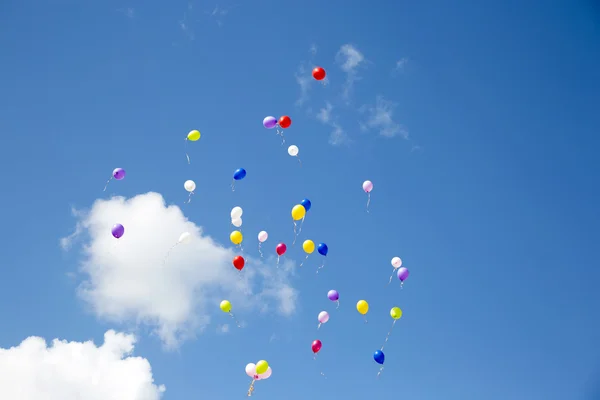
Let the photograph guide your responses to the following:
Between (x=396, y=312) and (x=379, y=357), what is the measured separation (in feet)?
5.70

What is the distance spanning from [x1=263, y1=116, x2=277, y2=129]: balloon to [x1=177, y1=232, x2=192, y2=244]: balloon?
14.5 ft

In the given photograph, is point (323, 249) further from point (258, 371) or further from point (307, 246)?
point (258, 371)

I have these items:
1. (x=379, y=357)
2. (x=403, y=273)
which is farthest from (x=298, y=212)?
(x=379, y=357)

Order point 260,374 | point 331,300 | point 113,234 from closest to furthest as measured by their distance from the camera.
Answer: point 260,374 → point 113,234 → point 331,300

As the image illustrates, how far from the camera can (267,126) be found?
15.3 meters

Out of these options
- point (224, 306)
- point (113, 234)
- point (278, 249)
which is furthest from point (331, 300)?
point (113, 234)

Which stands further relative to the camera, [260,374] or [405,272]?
[405,272]

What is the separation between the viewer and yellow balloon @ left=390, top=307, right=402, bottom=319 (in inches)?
643

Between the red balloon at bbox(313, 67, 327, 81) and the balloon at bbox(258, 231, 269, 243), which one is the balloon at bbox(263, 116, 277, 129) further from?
the balloon at bbox(258, 231, 269, 243)

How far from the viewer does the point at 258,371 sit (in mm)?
14070

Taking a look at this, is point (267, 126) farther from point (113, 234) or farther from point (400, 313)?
point (400, 313)

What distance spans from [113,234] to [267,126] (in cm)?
601

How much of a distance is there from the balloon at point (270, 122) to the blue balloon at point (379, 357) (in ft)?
26.7

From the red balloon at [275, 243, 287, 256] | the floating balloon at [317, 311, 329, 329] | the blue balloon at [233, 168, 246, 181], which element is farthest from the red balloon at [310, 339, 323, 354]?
the blue balloon at [233, 168, 246, 181]
